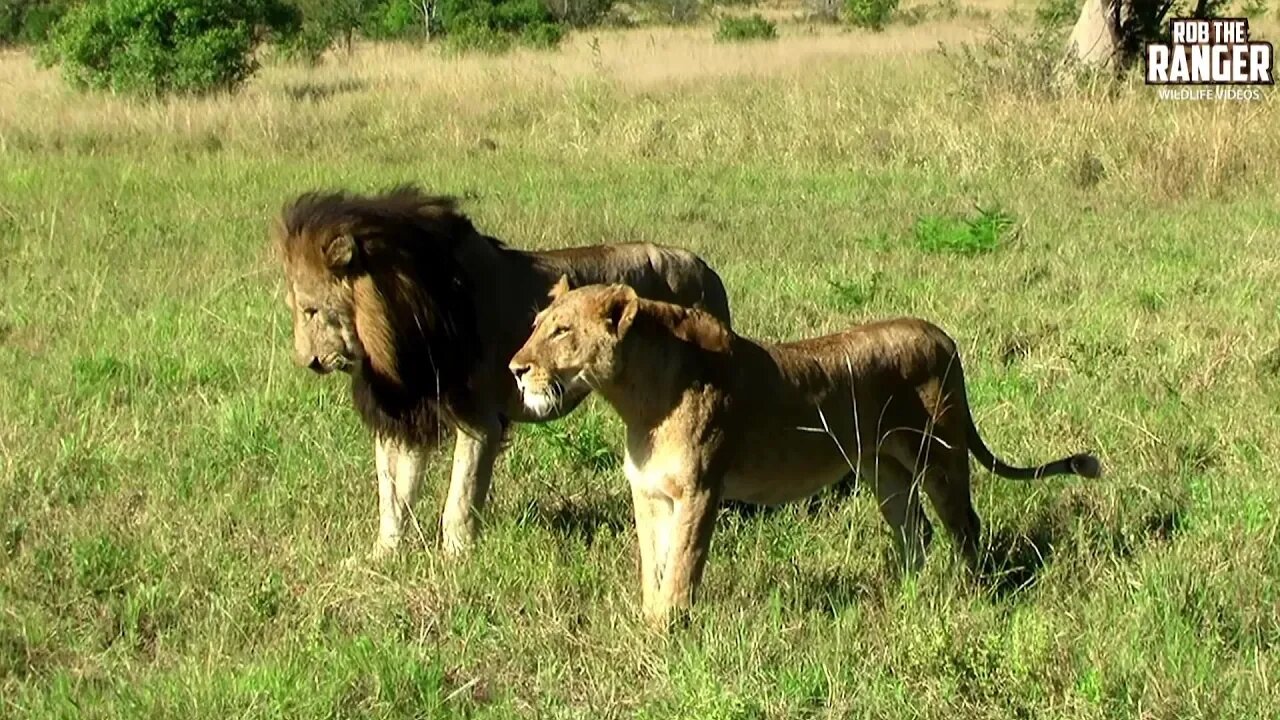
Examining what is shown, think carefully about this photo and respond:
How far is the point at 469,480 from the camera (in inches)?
204

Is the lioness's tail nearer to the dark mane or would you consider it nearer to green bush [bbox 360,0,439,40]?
the dark mane

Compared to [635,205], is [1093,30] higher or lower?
higher

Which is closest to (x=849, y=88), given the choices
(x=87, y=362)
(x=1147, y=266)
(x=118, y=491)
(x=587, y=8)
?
(x=1147, y=266)

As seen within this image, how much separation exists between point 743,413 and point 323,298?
144 centimetres

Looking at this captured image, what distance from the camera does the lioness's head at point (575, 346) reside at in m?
4.04

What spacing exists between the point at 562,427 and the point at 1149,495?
2386 millimetres

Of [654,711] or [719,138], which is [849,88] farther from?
[654,711]

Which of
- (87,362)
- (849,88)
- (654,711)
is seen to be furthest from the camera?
(849,88)

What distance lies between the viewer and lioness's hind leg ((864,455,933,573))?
487 centimetres

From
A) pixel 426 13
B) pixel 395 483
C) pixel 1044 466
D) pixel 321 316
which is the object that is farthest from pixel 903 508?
pixel 426 13

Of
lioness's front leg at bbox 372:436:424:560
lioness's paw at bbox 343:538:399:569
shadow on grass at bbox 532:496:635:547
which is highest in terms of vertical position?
lioness's front leg at bbox 372:436:424:560

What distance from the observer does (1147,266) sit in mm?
10188

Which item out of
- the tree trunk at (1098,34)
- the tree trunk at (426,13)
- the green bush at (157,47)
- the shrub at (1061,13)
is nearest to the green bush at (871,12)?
the tree trunk at (426,13)

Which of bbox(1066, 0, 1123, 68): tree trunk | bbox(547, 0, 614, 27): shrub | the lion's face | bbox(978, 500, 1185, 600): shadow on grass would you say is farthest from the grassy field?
bbox(547, 0, 614, 27): shrub
